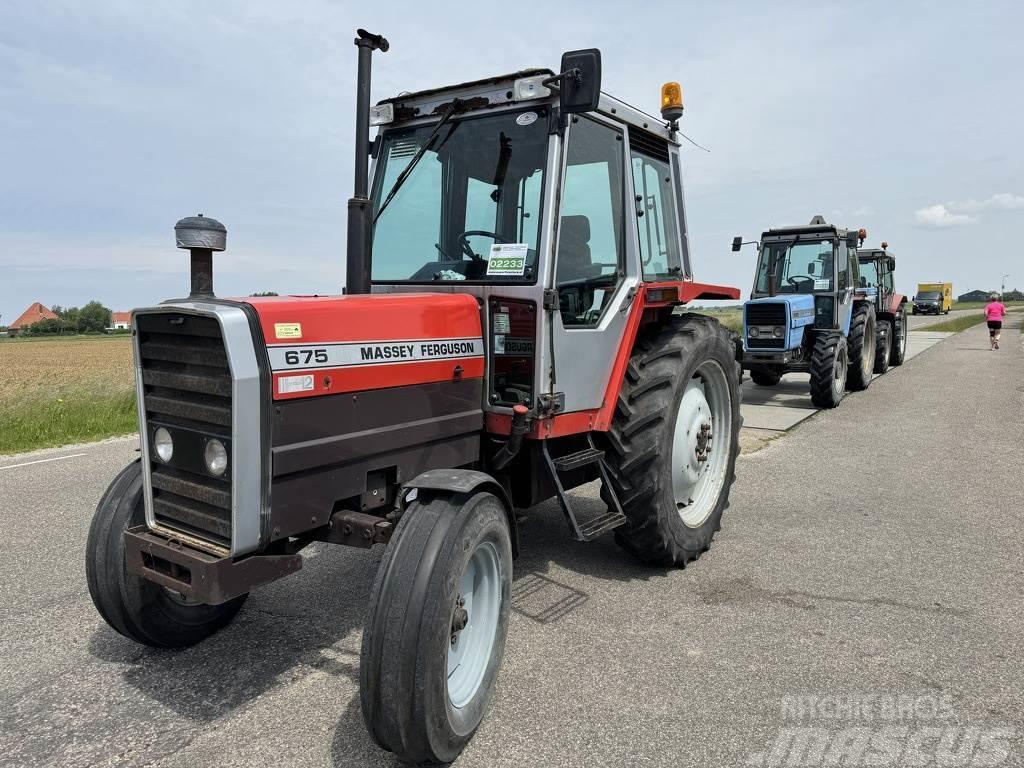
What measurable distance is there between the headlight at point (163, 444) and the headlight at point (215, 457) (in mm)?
250

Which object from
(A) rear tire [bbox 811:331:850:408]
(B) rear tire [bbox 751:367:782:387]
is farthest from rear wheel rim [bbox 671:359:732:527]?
(B) rear tire [bbox 751:367:782:387]

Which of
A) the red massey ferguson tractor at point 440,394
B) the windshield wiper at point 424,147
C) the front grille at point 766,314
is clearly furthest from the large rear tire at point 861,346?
the windshield wiper at point 424,147

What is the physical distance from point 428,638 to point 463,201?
85.9 inches

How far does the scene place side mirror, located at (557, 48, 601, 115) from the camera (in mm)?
2912

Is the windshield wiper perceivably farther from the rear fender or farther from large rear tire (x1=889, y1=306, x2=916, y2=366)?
large rear tire (x1=889, y1=306, x2=916, y2=366)

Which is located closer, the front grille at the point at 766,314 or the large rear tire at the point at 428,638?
the large rear tire at the point at 428,638

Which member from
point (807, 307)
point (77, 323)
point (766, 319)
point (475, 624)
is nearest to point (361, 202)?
point (475, 624)

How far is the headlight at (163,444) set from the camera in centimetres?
267

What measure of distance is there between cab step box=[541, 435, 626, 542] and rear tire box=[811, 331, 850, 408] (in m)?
7.54

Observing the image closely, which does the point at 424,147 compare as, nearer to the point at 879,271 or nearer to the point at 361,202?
the point at 361,202

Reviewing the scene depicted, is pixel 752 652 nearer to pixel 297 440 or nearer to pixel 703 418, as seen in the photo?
pixel 703 418

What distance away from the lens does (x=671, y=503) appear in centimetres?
392

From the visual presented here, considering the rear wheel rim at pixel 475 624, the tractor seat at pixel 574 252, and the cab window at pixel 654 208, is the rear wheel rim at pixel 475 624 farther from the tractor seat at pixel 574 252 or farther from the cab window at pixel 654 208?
the cab window at pixel 654 208

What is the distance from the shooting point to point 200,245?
108 inches
